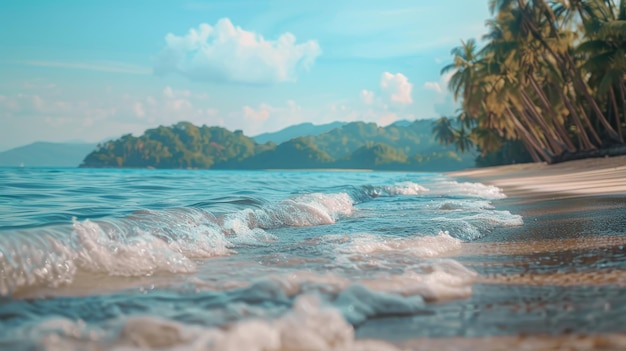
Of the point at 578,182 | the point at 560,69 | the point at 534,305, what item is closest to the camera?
the point at 534,305

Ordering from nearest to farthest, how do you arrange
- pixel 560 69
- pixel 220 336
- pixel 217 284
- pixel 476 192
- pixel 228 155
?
1. pixel 220 336
2. pixel 217 284
3. pixel 476 192
4. pixel 560 69
5. pixel 228 155

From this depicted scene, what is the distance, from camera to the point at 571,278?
9.78ft

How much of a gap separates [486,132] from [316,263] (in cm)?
4843

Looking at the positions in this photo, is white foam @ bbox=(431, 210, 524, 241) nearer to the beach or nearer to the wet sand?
the beach

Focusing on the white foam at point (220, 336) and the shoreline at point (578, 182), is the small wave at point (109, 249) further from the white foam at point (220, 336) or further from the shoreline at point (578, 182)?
the shoreline at point (578, 182)

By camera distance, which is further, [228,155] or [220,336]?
[228,155]

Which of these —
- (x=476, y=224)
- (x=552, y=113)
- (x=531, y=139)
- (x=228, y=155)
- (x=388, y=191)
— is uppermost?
(x=552, y=113)

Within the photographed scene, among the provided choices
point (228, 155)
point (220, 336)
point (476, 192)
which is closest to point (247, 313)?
point (220, 336)

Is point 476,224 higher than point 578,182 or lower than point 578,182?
higher

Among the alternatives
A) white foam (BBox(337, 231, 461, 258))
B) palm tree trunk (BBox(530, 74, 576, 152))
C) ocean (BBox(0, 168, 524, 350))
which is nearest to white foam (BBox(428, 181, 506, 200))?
ocean (BBox(0, 168, 524, 350))

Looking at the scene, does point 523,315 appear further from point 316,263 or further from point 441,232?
point 441,232

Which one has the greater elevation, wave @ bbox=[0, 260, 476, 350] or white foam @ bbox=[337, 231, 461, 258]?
wave @ bbox=[0, 260, 476, 350]

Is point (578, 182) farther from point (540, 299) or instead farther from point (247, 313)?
point (247, 313)

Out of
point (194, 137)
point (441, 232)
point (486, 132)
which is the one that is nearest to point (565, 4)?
point (486, 132)
